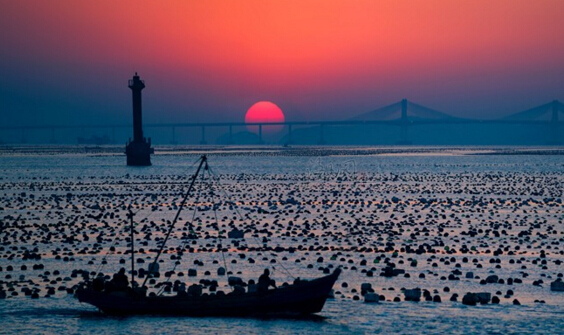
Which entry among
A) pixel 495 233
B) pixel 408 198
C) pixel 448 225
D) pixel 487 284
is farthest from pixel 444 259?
pixel 408 198

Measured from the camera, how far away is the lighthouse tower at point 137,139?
114625mm

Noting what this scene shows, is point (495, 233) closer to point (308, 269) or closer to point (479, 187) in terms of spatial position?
point (308, 269)

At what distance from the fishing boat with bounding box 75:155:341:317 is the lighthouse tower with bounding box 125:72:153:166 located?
294ft

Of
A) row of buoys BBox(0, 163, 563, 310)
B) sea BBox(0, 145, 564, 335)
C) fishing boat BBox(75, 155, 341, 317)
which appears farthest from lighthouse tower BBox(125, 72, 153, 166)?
fishing boat BBox(75, 155, 341, 317)

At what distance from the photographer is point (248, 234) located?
41.9 meters

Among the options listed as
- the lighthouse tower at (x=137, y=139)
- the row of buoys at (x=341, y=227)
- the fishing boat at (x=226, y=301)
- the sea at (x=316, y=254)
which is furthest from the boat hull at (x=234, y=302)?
the lighthouse tower at (x=137, y=139)

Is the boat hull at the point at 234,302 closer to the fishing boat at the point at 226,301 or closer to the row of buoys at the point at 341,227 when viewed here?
the fishing boat at the point at 226,301

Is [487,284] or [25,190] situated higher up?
[25,190]

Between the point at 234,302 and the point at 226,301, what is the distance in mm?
228

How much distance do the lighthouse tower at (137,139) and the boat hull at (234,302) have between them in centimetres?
8978

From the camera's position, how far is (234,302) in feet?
84.3

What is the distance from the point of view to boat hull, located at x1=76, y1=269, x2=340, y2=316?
25.7 metres

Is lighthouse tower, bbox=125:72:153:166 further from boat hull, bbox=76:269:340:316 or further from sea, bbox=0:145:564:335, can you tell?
boat hull, bbox=76:269:340:316

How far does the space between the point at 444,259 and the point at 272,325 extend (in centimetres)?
1062
